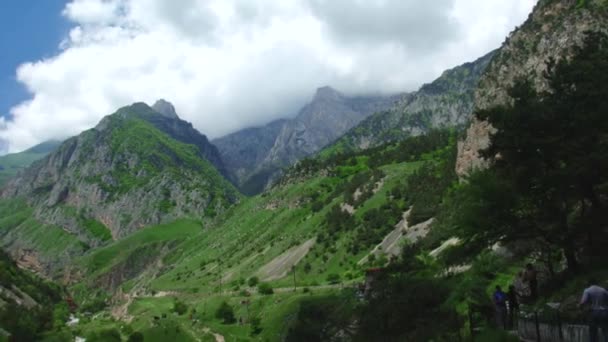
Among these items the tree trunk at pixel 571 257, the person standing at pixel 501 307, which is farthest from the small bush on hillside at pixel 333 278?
the person standing at pixel 501 307

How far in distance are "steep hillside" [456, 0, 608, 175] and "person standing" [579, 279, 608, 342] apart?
274 feet

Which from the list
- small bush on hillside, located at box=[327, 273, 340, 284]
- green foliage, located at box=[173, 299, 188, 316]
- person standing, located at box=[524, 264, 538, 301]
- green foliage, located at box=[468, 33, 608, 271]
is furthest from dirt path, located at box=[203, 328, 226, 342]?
person standing, located at box=[524, 264, 538, 301]

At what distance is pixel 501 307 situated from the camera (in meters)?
28.3

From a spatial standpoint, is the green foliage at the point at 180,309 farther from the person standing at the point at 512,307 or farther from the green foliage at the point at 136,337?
the person standing at the point at 512,307

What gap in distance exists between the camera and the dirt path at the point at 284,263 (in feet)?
452

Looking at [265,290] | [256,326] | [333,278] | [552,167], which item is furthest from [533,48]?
[552,167]

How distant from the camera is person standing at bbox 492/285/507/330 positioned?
28047 mm

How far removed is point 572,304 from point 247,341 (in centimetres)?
8010

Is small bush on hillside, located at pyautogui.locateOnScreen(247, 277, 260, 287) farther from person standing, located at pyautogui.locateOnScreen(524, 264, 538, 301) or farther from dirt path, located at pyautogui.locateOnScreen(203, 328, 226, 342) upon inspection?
person standing, located at pyautogui.locateOnScreen(524, 264, 538, 301)

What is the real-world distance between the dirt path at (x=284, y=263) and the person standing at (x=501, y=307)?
108 meters

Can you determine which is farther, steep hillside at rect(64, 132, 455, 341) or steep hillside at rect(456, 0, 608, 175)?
steep hillside at rect(64, 132, 455, 341)

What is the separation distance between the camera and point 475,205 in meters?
32.0

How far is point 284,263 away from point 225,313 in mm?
30190

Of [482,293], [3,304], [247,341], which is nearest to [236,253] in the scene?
[3,304]
